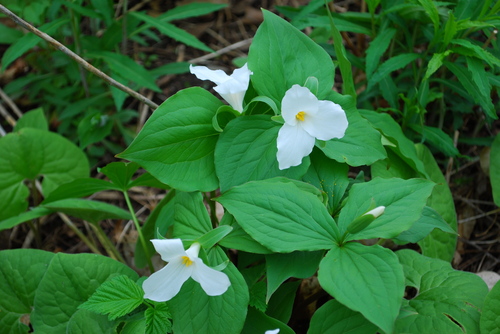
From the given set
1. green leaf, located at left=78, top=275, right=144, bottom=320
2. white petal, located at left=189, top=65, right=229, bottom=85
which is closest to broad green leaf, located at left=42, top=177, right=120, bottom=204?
green leaf, located at left=78, top=275, right=144, bottom=320

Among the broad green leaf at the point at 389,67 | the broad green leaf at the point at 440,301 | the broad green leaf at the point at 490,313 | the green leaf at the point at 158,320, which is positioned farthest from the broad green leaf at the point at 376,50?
the green leaf at the point at 158,320

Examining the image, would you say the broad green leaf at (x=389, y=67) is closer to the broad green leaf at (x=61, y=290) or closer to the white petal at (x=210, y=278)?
the white petal at (x=210, y=278)

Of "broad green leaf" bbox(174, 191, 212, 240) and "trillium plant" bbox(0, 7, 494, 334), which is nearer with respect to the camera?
"trillium plant" bbox(0, 7, 494, 334)

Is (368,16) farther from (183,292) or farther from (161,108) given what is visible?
(183,292)

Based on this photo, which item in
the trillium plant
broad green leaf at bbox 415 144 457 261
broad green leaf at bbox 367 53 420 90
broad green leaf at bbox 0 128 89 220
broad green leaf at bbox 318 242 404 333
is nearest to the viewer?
broad green leaf at bbox 318 242 404 333

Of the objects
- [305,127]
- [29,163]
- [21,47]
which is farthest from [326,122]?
[21,47]

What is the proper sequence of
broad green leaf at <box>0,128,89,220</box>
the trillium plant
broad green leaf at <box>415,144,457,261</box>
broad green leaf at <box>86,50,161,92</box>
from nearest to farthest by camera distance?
the trillium plant < broad green leaf at <box>415,144,457,261</box> < broad green leaf at <box>0,128,89,220</box> < broad green leaf at <box>86,50,161,92</box>

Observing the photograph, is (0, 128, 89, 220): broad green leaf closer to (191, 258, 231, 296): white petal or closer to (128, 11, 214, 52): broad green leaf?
(128, 11, 214, 52): broad green leaf
